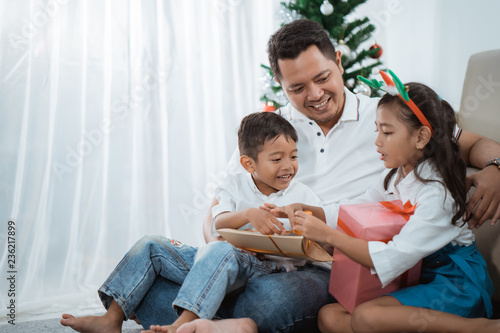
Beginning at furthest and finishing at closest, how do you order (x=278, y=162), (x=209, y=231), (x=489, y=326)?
(x=209, y=231), (x=278, y=162), (x=489, y=326)

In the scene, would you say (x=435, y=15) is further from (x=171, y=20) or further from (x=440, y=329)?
(x=440, y=329)

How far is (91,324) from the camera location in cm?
128

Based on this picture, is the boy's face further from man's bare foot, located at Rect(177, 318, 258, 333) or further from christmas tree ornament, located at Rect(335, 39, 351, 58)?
christmas tree ornament, located at Rect(335, 39, 351, 58)

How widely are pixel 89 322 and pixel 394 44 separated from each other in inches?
111

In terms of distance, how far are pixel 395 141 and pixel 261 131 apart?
45 centimetres

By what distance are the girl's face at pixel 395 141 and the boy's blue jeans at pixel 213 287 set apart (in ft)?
1.34

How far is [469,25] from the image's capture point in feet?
8.96

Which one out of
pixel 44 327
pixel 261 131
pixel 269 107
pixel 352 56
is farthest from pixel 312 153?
pixel 44 327

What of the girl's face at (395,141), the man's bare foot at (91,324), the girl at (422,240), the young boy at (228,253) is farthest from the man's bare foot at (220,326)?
the girl's face at (395,141)

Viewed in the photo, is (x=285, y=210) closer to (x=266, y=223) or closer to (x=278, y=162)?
(x=266, y=223)

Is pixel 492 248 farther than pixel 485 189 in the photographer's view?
Yes

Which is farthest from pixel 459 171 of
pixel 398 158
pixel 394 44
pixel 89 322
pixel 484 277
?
pixel 394 44

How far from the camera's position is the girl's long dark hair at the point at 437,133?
120 centimetres

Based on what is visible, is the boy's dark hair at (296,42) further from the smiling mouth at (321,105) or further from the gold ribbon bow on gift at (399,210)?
the gold ribbon bow on gift at (399,210)
